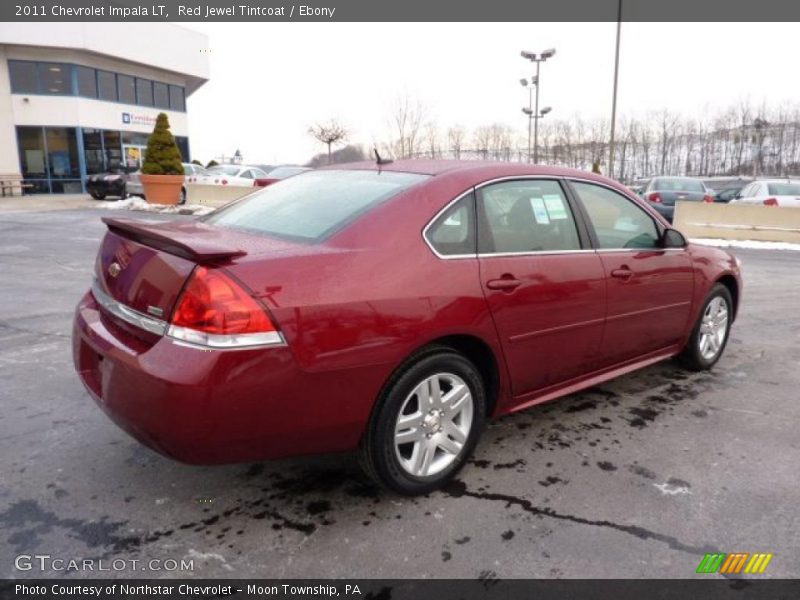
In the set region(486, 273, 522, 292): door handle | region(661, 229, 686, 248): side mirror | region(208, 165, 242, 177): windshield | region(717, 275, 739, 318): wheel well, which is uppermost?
region(208, 165, 242, 177): windshield

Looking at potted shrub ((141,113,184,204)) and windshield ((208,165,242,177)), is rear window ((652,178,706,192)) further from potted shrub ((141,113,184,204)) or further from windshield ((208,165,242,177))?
potted shrub ((141,113,184,204))

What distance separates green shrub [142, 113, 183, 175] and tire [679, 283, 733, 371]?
61.7ft

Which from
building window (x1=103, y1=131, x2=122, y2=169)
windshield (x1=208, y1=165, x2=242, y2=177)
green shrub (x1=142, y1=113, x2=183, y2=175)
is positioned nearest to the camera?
green shrub (x1=142, y1=113, x2=183, y2=175)

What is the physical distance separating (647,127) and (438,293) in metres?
62.1

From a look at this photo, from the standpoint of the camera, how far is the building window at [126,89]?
30.0m

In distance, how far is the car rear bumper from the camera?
2.28 meters

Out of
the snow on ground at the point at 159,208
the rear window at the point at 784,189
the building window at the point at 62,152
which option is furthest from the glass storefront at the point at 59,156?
the rear window at the point at 784,189

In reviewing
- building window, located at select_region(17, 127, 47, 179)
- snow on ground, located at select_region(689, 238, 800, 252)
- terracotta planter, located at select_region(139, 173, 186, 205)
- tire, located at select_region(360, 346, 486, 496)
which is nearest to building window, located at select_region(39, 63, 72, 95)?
building window, located at select_region(17, 127, 47, 179)

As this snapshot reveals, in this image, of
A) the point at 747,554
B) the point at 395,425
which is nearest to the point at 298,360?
the point at 395,425

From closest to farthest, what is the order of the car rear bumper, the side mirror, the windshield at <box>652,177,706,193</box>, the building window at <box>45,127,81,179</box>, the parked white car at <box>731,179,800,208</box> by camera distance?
the car rear bumper < the side mirror < the parked white car at <box>731,179,800,208</box> < the windshield at <box>652,177,706,193</box> < the building window at <box>45,127,81,179</box>

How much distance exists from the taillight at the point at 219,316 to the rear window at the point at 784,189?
17.3m

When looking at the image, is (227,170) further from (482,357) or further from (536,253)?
(482,357)

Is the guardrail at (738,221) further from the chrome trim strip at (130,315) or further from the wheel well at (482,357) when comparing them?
the chrome trim strip at (130,315)

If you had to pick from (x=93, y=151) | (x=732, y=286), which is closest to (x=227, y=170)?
(x=93, y=151)
